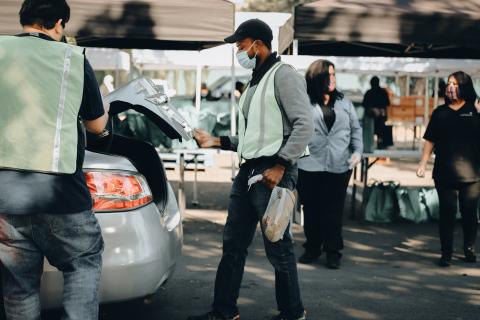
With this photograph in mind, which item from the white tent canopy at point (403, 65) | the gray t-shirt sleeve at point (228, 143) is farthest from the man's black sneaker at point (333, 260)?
the white tent canopy at point (403, 65)

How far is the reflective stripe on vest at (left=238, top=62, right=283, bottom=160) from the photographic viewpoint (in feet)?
15.8

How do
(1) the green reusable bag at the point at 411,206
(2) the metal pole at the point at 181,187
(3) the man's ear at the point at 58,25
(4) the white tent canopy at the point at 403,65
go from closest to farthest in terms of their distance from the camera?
(3) the man's ear at the point at 58,25 → (2) the metal pole at the point at 181,187 → (1) the green reusable bag at the point at 411,206 → (4) the white tent canopy at the point at 403,65

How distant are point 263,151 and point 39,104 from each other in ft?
5.90

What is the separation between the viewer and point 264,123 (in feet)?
15.9

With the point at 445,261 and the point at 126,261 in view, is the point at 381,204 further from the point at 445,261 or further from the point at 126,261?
the point at 126,261

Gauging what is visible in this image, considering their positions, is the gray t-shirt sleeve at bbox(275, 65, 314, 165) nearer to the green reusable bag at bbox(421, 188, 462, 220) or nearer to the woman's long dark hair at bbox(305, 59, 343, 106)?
the woman's long dark hair at bbox(305, 59, 343, 106)

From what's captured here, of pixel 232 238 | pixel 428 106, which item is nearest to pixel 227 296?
pixel 232 238

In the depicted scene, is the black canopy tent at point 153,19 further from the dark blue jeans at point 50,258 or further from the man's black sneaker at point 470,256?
the dark blue jeans at point 50,258

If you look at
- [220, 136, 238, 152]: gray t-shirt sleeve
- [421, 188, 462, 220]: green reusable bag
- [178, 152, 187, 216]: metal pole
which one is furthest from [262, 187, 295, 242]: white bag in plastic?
[421, 188, 462, 220]: green reusable bag

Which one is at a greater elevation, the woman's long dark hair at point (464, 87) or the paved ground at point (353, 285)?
the woman's long dark hair at point (464, 87)

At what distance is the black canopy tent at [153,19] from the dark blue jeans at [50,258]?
17.0 feet

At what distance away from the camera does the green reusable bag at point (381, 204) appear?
32.6 feet

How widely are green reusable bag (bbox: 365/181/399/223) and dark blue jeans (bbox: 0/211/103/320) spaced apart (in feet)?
22.5

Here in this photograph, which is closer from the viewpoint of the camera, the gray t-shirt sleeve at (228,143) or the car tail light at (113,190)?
the car tail light at (113,190)
